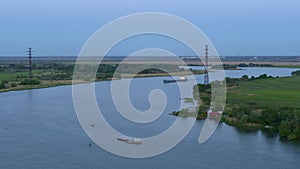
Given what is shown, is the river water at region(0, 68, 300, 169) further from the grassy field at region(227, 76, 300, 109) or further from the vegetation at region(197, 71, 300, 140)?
the grassy field at region(227, 76, 300, 109)

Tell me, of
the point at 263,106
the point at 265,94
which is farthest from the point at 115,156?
the point at 265,94

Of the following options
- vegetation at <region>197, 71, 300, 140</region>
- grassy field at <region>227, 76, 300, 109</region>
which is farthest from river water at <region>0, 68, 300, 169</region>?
grassy field at <region>227, 76, 300, 109</region>

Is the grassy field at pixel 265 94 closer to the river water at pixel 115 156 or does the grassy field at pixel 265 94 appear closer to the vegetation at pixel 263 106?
the vegetation at pixel 263 106

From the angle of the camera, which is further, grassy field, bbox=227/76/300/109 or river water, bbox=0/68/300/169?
grassy field, bbox=227/76/300/109

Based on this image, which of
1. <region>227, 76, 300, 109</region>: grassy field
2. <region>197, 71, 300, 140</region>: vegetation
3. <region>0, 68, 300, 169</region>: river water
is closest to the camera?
<region>0, 68, 300, 169</region>: river water

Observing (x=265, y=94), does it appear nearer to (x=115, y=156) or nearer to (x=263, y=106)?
(x=263, y=106)

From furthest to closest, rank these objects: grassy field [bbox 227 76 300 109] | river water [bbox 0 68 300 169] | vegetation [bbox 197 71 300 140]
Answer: grassy field [bbox 227 76 300 109]
vegetation [bbox 197 71 300 140]
river water [bbox 0 68 300 169]

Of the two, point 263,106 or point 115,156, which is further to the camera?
point 263,106

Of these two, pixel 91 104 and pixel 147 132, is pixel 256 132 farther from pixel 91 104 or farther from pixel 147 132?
pixel 91 104
